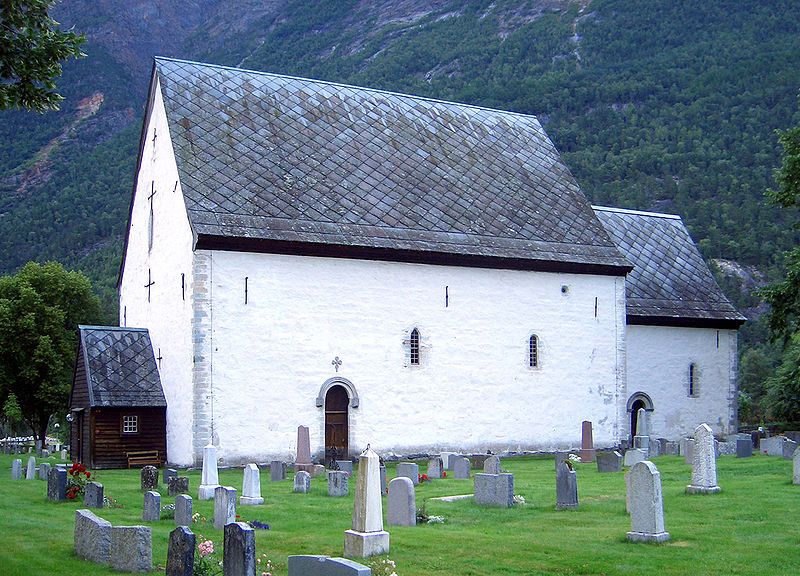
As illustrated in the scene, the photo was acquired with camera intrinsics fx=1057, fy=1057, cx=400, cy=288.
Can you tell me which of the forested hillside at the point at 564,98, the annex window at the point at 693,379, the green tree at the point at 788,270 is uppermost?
the forested hillside at the point at 564,98

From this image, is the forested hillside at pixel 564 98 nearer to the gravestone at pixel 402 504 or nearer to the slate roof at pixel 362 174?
the slate roof at pixel 362 174

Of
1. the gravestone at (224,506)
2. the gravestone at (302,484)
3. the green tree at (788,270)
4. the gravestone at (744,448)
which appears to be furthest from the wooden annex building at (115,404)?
the green tree at (788,270)

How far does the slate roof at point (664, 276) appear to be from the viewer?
1527 inches

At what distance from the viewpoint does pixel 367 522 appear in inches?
523

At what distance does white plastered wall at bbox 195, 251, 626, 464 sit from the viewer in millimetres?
29203

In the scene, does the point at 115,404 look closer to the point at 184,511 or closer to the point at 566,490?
the point at 184,511

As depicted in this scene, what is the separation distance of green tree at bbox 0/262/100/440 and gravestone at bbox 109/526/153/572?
39.0 m

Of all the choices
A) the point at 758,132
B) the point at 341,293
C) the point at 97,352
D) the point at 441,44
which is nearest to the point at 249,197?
the point at 341,293

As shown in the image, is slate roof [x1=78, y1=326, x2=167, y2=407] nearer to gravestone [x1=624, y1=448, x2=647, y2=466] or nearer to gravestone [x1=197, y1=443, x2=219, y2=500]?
gravestone [x1=197, y1=443, x2=219, y2=500]

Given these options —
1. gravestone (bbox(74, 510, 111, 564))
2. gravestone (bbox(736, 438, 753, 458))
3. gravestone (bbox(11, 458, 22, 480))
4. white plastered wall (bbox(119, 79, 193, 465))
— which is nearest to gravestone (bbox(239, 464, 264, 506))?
gravestone (bbox(74, 510, 111, 564))

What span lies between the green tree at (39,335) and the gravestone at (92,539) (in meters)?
37.8

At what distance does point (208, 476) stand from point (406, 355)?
40.2ft

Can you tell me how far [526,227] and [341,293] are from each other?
7.84 meters

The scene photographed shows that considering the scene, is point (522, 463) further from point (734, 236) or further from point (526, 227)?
point (734, 236)
